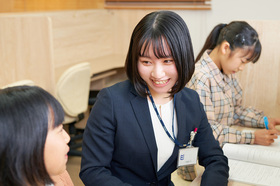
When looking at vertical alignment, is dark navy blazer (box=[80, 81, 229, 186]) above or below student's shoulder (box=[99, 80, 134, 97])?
below

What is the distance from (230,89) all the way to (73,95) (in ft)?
4.59

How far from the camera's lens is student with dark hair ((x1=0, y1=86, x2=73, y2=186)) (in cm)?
74

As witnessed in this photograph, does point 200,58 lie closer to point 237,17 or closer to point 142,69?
point 142,69

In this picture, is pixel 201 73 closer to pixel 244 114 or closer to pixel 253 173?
pixel 244 114

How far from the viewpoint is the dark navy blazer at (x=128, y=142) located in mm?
1151

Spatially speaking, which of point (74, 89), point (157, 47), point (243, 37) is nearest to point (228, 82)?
point (243, 37)

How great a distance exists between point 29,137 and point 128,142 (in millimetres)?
484

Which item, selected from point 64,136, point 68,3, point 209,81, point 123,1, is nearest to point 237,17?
point 123,1

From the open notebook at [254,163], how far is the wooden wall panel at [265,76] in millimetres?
511

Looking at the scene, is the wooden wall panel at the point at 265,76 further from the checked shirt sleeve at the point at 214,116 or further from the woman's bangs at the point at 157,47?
the woman's bangs at the point at 157,47

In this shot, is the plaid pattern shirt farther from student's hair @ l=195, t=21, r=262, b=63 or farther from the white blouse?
the white blouse

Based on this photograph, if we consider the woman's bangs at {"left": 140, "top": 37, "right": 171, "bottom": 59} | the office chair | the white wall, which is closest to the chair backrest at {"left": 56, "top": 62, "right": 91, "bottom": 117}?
the office chair

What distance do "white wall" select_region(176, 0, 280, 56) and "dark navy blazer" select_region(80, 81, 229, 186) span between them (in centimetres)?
249

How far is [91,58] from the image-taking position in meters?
3.91
